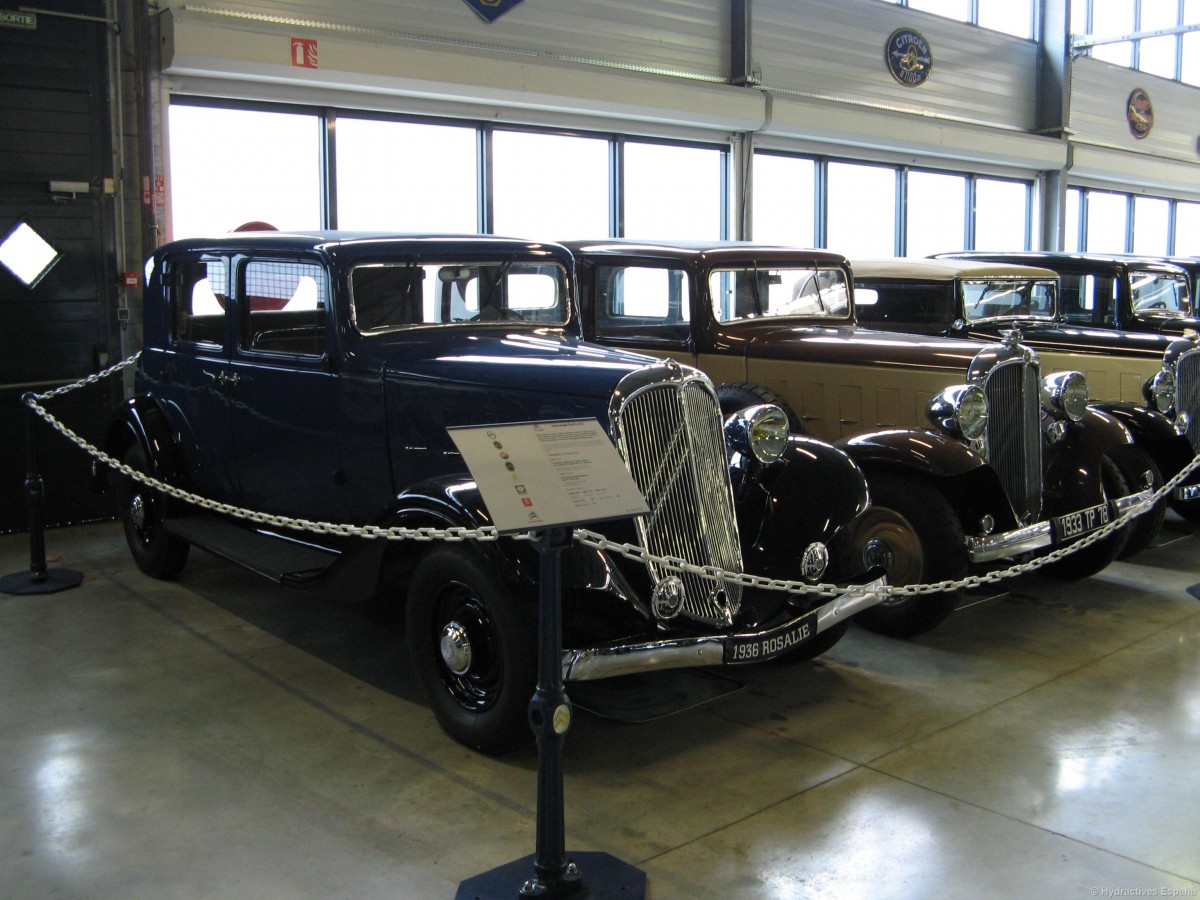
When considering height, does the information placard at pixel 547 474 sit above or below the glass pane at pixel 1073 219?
below

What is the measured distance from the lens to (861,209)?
12.8 m

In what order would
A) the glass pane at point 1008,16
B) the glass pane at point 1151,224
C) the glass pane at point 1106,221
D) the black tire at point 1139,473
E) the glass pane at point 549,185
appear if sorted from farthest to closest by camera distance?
1. the glass pane at point 1151,224
2. the glass pane at point 1106,221
3. the glass pane at point 1008,16
4. the glass pane at point 549,185
5. the black tire at point 1139,473

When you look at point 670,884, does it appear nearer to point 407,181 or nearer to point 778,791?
point 778,791

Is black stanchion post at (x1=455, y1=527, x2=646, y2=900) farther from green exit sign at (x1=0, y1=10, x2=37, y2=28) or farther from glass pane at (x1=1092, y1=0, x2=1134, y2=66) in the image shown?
glass pane at (x1=1092, y1=0, x2=1134, y2=66)

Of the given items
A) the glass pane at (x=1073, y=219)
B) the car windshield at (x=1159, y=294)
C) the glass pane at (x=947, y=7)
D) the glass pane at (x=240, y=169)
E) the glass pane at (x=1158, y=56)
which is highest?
the glass pane at (x=1158, y=56)

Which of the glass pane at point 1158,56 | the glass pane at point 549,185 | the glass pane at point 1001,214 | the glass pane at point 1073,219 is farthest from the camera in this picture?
the glass pane at point 1158,56

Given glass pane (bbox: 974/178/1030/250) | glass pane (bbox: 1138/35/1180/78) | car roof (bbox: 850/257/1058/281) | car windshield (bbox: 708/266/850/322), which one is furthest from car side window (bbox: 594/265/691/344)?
glass pane (bbox: 1138/35/1180/78)

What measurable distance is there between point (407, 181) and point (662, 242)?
3.30m

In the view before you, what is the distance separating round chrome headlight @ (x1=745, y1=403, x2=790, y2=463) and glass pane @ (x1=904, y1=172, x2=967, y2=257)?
10.2m

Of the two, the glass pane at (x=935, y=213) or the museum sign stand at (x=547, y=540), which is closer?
the museum sign stand at (x=547, y=540)

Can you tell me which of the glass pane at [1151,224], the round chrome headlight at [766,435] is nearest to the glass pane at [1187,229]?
the glass pane at [1151,224]

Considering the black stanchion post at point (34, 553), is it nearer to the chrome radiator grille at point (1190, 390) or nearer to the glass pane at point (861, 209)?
the chrome radiator grille at point (1190, 390)

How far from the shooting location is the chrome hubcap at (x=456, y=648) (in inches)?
138

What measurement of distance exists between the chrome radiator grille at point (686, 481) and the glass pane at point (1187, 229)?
57.6 ft
